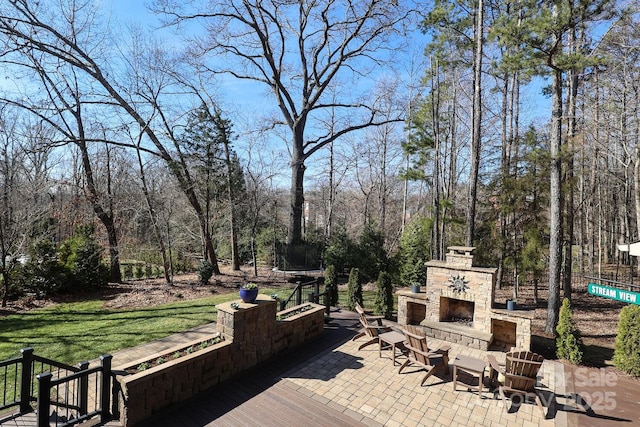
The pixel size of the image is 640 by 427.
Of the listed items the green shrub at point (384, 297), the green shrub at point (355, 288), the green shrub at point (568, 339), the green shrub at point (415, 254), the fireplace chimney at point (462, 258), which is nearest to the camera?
the green shrub at point (568, 339)

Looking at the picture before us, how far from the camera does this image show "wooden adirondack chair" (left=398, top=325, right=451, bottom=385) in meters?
5.09

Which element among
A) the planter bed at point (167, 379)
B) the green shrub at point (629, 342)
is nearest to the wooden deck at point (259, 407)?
the planter bed at point (167, 379)

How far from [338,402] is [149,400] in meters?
2.48

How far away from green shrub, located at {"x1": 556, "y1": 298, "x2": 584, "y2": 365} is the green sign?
6.93 ft

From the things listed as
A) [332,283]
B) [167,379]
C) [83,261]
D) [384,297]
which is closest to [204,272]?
[83,261]

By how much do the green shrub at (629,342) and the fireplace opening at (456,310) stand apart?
97.5 inches

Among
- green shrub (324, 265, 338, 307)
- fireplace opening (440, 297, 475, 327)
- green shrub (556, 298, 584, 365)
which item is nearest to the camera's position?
green shrub (556, 298, 584, 365)

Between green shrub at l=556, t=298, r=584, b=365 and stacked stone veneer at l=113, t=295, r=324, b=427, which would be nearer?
stacked stone veneer at l=113, t=295, r=324, b=427

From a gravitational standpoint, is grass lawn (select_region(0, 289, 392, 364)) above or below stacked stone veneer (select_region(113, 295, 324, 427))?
below

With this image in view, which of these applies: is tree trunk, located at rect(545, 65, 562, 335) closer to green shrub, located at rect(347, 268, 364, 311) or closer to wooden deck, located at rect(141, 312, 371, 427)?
green shrub, located at rect(347, 268, 364, 311)

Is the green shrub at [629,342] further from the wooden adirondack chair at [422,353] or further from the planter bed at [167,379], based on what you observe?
the planter bed at [167,379]

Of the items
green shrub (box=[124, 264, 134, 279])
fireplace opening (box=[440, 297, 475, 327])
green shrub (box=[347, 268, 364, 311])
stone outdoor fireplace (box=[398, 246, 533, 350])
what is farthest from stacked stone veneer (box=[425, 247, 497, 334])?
green shrub (box=[124, 264, 134, 279])

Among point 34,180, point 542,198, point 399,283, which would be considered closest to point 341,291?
point 399,283

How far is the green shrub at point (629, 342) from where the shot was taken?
5445mm
